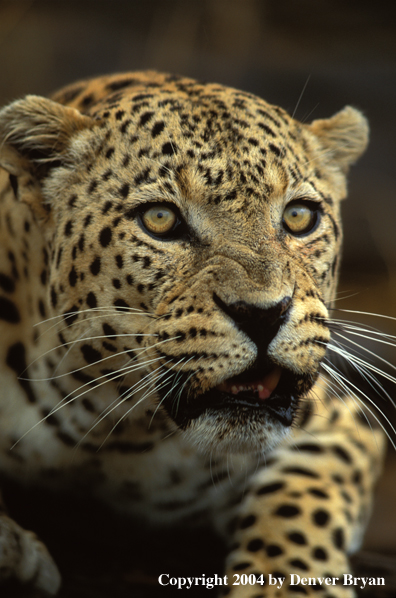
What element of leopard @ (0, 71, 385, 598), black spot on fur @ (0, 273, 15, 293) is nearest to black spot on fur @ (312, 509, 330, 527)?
leopard @ (0, 71, 385, 598)

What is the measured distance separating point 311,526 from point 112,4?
97.3 inches

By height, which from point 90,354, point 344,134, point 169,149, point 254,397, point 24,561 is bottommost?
point 24,561

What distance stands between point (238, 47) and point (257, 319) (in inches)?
67.5

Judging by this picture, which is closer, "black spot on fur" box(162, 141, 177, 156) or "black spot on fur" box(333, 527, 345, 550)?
"black spot on fur" box(162, 141, 177, 156)

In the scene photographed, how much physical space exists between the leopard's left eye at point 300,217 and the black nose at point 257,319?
46cm

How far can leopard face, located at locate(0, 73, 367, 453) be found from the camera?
180cm

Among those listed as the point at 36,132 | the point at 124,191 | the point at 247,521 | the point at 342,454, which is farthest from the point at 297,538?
the point at 36,132

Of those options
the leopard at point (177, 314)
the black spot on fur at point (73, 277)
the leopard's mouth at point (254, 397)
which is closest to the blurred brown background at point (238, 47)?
the leopard at point (177, 314)

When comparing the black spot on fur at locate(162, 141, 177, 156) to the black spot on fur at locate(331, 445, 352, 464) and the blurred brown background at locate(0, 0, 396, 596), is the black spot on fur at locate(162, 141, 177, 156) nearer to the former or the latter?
the blurred brown background at locate(0, 0, 396, 596)

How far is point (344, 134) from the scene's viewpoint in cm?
259

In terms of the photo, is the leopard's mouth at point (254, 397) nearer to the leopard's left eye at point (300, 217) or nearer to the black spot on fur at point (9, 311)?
the leopard's left eye at point (300, 217)

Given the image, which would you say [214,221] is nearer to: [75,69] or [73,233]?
[73,233]

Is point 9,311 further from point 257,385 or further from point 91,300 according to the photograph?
point 257,385

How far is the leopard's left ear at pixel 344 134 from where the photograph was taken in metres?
2.53
